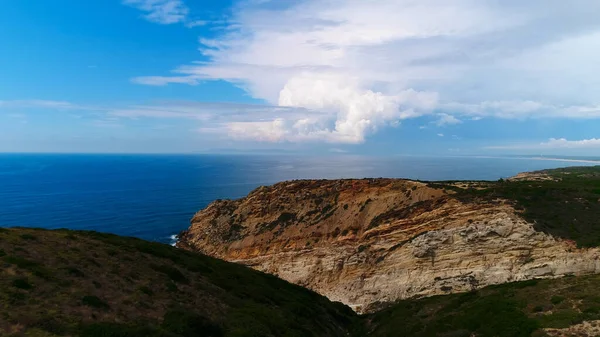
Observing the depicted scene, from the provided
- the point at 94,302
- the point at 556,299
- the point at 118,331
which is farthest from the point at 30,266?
the point at 556,299

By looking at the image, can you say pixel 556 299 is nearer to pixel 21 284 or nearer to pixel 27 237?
pixel 21 284

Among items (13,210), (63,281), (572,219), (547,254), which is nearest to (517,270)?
(547,254)

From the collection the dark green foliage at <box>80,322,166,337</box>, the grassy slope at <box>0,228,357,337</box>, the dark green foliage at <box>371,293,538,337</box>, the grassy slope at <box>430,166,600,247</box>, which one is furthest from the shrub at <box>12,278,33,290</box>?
the grassy slope at <box>430,166,600,247</box>

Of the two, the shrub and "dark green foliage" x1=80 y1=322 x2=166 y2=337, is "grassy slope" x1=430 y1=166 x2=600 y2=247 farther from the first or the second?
the shrub

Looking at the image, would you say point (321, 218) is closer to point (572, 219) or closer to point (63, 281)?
point (572, 219)

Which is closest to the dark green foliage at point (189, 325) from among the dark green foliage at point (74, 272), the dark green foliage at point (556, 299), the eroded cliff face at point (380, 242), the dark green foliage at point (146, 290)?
the dark green foliage at point (146, 290)

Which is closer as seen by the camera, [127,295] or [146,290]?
[127,295]

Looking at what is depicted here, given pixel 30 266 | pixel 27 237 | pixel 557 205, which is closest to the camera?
pixel 30 266
